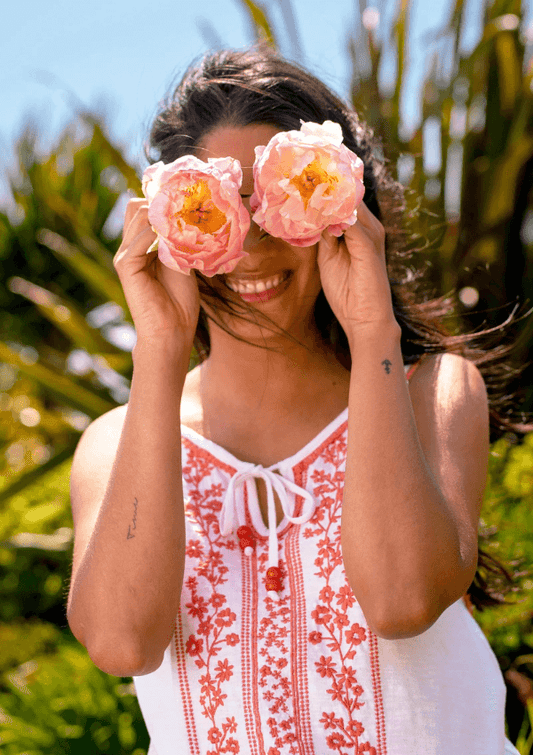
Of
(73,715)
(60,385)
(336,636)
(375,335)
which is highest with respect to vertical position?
(375,335)

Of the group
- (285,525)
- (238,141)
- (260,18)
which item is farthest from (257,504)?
(260,18)

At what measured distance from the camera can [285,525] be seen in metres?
1.65

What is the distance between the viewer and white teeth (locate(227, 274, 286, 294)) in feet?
5.30

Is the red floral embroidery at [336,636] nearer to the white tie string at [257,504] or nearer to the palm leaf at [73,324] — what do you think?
the white tie string at [257,504]

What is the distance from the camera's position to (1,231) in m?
6.86


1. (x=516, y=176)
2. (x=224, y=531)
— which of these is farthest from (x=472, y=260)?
(x=224, y=531)

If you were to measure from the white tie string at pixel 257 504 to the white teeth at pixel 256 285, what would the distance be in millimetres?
406

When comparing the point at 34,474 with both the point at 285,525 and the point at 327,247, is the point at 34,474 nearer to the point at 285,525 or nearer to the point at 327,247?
the point at 285,525

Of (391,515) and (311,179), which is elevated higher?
(311,179)

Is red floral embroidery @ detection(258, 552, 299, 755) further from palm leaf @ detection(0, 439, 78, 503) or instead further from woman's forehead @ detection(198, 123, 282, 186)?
palm leaf @ detection(0, 439, 78, 503)

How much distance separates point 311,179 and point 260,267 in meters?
0.33

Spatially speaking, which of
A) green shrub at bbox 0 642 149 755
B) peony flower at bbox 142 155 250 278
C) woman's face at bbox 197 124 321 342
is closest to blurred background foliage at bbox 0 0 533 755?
green shrub at bbox 0 642 149 755

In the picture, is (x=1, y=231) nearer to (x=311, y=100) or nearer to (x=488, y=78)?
(x=488, y=78)

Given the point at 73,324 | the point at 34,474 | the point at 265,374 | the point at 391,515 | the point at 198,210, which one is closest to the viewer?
the point at 198,210
